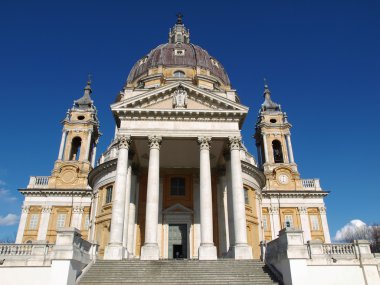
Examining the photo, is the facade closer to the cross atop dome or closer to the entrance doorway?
the entrance doorway

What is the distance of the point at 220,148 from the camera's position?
25203mm

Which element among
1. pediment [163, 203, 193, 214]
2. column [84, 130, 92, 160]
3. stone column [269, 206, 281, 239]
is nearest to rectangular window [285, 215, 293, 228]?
stone column [269, 206, 281, 239]

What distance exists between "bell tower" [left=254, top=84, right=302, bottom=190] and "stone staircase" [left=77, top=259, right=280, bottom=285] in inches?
932

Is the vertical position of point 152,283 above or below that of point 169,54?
below

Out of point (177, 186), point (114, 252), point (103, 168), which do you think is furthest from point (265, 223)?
point (114, 252)

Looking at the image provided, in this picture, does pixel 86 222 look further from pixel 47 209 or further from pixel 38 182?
pixel 38 182

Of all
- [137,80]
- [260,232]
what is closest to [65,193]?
[137,80]

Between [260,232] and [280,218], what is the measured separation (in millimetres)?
8371

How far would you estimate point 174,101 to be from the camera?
74.8ft

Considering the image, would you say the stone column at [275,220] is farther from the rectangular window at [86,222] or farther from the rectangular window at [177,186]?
the rectangular window at [86,222]

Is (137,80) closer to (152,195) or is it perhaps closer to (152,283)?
(152,195)

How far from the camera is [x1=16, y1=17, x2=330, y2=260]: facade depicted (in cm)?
2078

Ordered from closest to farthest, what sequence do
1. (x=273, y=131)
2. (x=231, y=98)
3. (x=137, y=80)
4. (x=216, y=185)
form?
(x=231, y=98), (x=216, y=185), (x=137, y=80), (x=273, y=131)

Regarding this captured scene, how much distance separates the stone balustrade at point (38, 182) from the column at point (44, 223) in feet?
9.88
